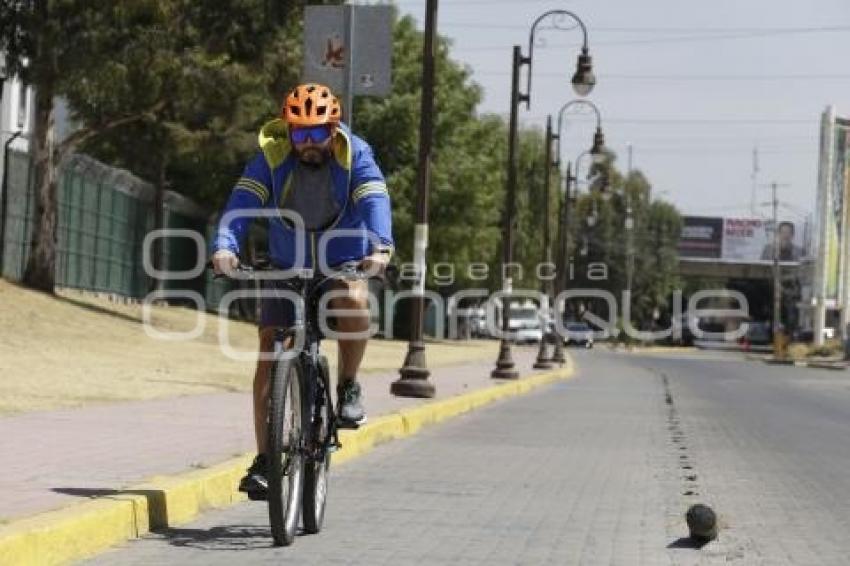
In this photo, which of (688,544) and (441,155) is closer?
(688,544)

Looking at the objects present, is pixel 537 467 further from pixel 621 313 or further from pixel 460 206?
pixel 621 313

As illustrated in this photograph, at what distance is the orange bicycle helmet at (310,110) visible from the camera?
23.3 feet

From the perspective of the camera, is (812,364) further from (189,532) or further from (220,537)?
(220,537)

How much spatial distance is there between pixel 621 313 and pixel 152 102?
8025 cm

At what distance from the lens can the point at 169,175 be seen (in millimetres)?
47938

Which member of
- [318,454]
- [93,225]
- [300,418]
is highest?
[93,225]

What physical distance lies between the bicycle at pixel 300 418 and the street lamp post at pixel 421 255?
10927 mm

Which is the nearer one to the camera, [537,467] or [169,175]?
[537,467]

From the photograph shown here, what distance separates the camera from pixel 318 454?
739cm

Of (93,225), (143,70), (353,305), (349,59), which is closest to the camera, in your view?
(353,305)

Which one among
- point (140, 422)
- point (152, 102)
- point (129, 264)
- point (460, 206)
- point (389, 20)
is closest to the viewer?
point (140, 422)

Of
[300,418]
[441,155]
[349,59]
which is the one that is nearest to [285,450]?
[300,418]

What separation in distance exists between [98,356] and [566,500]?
12.9 m

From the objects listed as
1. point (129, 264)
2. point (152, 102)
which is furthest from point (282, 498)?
point (129, 264)
